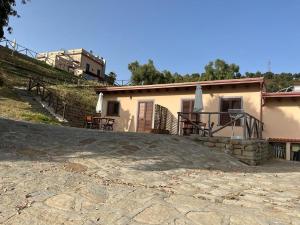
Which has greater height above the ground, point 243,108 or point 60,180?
point 243,108

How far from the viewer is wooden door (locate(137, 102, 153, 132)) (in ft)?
60.8

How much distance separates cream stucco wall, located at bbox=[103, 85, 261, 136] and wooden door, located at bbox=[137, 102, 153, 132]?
278 millimetres

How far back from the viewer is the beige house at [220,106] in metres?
15.1

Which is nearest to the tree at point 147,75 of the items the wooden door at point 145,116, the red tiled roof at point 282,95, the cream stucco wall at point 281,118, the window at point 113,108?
the window at point 113,108

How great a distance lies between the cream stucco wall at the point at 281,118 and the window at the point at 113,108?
8.93m

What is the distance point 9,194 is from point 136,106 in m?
14.4

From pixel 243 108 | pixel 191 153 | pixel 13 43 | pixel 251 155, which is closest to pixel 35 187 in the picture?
pixel 191 153

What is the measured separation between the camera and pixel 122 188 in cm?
553

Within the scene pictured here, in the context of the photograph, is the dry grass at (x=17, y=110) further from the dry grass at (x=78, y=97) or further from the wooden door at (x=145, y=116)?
the wooden door at (x=145, y=116)

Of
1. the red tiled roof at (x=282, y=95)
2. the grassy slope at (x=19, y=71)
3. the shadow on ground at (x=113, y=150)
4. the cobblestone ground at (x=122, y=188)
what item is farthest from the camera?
the grassy slope at (x=19, y=71)

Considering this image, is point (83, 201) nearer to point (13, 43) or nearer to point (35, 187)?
point (35, 187)

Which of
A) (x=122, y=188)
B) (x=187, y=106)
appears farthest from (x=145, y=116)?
(x=122, y=188)

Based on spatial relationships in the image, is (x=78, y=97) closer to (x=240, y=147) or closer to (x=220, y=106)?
(x=220, y=106)

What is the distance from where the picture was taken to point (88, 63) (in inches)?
2015
